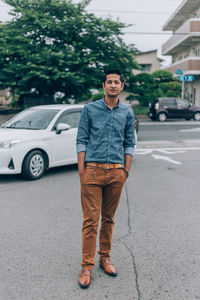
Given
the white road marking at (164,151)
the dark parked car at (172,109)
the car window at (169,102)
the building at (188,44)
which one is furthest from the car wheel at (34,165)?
the building at (188,44)

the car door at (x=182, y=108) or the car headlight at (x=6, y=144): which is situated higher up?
the car headlight at (x=6, y=144)

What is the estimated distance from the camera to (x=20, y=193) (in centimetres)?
657

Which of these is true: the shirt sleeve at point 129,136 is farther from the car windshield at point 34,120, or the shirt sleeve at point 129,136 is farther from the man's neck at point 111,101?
the car windshield at point 34,120

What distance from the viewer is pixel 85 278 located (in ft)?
10.6

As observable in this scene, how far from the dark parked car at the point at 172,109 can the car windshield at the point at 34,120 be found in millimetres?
17479

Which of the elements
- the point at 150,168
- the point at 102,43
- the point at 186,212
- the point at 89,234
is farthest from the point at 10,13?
the point at 89,234

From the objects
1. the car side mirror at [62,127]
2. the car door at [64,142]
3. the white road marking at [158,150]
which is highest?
the car side mirror at [62,127]

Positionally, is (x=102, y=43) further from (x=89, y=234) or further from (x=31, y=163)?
(x=89, y=234)

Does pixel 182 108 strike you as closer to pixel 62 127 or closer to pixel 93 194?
pixel 62 127

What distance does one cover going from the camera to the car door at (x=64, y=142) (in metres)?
8.07

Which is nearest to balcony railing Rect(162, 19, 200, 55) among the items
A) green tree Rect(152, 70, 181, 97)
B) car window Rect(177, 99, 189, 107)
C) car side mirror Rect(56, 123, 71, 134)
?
green tree Rect(152, 70, 181, 97)

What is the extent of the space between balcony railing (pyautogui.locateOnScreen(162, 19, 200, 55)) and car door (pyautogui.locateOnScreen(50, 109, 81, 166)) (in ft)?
83.5

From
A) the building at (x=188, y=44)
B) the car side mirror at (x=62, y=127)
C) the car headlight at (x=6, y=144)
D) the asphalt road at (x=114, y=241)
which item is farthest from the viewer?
the building at (x=188, y=44)

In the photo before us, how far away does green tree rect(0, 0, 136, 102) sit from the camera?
21656 mm
